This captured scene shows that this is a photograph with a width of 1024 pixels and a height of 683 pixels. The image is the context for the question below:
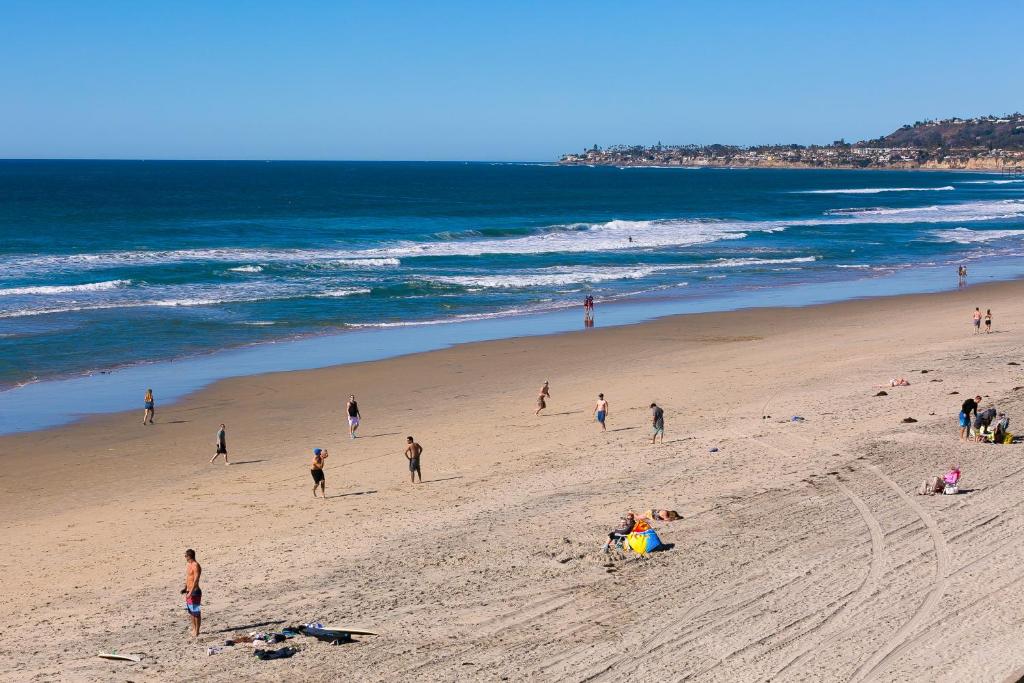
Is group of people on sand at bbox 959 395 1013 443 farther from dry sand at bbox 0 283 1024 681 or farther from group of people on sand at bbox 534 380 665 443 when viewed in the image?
group of people on sand at bbox 534 380 665 443

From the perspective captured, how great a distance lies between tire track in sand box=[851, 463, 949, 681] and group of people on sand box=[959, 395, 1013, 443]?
3.94 meters

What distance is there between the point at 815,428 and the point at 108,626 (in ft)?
42.8

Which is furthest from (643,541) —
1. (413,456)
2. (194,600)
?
(194,600)

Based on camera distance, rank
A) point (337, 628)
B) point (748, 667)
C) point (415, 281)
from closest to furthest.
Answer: point (748, 667) → point (337, 628) → point (415, 281)

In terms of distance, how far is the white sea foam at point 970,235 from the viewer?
64.1 meters

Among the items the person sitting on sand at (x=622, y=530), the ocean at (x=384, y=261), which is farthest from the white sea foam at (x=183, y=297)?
the person sitting on sand at (x=622, y=530)

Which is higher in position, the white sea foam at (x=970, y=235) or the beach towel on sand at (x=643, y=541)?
the white sea foam at (x=970, y=235)

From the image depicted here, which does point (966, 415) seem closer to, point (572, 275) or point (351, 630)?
point (351, 630)

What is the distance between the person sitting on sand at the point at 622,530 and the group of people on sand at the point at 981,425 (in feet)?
25.5

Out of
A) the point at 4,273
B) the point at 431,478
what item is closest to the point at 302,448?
the point at 431,478

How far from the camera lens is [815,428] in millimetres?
19953

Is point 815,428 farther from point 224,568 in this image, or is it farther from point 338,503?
point 224,568

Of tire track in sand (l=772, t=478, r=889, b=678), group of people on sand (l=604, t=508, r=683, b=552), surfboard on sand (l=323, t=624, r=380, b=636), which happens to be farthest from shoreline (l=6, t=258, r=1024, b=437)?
tire track in sand (l=772, t=478, r=889, b=678)

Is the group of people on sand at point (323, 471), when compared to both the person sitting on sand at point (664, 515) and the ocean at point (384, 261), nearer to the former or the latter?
the person sitting on sand at point (664, 515)
